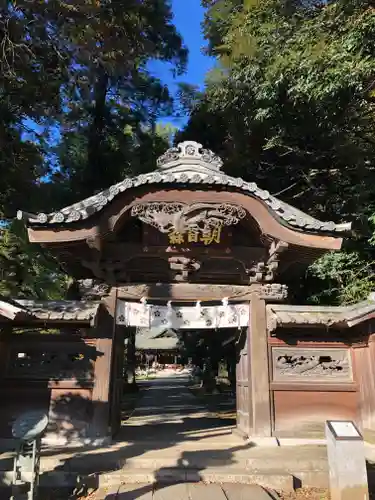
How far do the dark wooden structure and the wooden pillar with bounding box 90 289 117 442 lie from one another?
0.8 inches

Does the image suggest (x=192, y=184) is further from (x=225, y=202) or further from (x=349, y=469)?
(x=349, y=469)

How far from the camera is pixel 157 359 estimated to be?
172 feet

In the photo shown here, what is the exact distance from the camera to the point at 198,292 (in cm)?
862

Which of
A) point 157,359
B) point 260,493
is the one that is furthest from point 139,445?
point 157,359

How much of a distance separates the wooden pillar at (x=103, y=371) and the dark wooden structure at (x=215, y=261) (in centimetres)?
2

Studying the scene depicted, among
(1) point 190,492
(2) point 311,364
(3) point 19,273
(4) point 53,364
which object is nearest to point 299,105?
(2) point 311,364

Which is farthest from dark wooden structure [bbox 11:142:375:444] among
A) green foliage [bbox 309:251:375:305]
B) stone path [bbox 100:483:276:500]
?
green foliage [bbox 309:251:375:305]

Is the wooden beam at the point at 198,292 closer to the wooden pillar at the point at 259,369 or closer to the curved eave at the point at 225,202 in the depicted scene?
the wooden pillar at the point at 259,369

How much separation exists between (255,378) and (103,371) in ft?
9.94

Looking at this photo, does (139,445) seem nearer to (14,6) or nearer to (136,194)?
(136,194)

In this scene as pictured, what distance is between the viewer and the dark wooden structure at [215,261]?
780 centimetres

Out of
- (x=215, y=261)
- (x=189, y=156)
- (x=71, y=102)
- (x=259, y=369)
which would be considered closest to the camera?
(x=259, y=369)

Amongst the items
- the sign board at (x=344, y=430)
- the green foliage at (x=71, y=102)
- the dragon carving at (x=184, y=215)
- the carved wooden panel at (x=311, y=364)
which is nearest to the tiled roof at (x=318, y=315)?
the carved wooden panel at (x=311, y=364)

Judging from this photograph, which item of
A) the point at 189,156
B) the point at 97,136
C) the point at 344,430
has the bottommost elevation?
the point at 344,430
